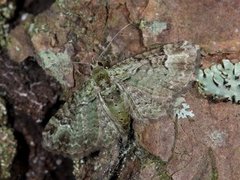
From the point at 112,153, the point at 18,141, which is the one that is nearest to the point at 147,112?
the point at 112,153

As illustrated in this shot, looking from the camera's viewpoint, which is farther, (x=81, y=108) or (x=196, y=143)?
(x=81, y=108)

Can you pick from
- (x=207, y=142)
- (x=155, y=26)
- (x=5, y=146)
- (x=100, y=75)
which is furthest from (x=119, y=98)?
(x=5, y=146)

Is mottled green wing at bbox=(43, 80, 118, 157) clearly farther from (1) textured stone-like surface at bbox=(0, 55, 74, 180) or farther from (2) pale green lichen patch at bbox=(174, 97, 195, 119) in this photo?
(2) pale green lichen patch at bbox=(174, 97, 195, 119)

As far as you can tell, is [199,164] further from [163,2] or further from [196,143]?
[163,2]

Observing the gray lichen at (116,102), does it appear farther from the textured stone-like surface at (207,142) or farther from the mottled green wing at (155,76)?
the textured stone-like surface at (207,142)

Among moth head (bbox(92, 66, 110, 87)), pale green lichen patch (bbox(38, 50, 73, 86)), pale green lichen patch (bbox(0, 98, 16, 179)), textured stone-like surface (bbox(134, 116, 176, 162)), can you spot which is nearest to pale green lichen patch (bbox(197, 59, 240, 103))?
textured stone-like surface (bbox(134, 116, 176, 162))

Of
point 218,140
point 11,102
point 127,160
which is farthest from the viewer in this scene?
point 11,102

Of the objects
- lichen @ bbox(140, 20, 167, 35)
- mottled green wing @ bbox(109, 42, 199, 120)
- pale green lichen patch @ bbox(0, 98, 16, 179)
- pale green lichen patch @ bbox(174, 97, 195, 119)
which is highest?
lichen @ bbox(140, 20, 167, 35)

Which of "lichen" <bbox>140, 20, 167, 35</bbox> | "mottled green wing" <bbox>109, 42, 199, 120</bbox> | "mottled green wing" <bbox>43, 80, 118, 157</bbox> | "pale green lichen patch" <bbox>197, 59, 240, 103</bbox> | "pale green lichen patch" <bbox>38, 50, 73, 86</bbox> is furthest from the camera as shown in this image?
"pale green lichen patch" <bbox>38, 50, 73, 86</bbox>
